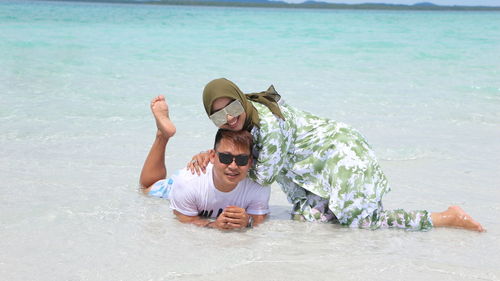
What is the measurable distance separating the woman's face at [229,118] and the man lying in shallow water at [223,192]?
10 centimetres

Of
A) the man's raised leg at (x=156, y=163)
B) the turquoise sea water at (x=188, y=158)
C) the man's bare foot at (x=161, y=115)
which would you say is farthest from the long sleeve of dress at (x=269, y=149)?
the man's raised leg at (x=156, y=163)

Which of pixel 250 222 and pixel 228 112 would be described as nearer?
pixel 228 112

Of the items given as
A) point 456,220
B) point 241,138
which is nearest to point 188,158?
point 241,138

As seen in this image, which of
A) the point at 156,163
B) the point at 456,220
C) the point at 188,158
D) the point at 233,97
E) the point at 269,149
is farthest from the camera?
the point at 188,158

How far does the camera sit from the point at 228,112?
11.1 feet

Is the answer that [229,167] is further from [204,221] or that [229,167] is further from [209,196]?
[204,221]

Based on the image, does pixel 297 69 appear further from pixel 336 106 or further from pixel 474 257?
pixel 474 257

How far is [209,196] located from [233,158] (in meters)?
0.42

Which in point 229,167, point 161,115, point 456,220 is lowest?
point 456,220

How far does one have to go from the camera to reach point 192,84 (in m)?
10.1

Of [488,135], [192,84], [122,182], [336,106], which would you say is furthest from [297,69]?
[122,182]

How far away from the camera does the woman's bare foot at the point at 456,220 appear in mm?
3975

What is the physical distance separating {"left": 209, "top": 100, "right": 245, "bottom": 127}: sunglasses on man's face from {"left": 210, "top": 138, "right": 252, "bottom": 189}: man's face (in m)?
0.26

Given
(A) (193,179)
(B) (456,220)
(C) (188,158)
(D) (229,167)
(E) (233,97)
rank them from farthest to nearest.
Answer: (C) (188,158)
(B) (456,220)
(A) (193,179)
(D) (229,167)
(E) (233,97)
